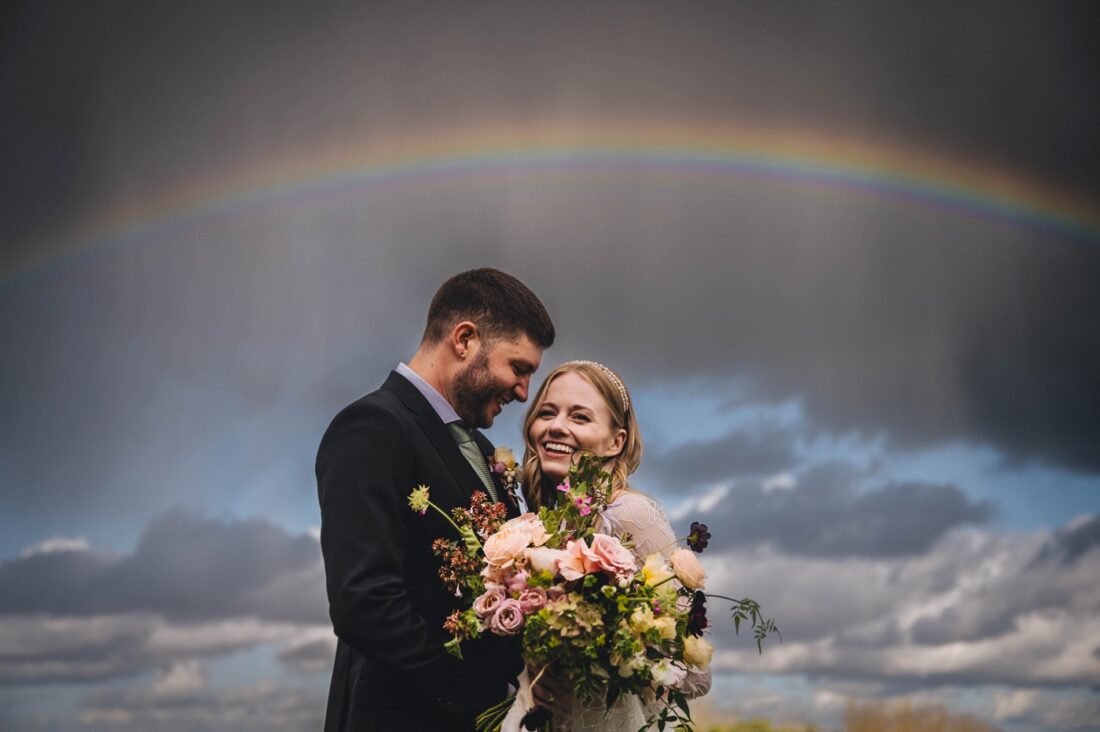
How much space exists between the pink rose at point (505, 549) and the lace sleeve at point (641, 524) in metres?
1.02

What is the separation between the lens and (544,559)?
409cm

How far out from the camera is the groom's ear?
5.24 m

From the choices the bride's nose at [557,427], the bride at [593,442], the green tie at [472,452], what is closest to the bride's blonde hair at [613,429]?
the bride at [593,442]

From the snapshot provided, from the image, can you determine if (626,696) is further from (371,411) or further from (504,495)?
(371,411)

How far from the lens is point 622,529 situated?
5.21m

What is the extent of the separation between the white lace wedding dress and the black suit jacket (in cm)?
32

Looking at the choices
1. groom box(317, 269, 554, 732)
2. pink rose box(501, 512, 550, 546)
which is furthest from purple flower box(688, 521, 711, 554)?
groom box(317, 269, 554, 732)

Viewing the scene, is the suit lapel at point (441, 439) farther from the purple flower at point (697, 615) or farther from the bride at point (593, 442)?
the purple flower at point (697, 615)

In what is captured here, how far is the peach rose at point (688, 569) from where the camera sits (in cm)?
429

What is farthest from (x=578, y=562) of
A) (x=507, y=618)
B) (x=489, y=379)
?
(x=489, y=379)

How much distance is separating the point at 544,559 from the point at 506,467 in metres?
0.96

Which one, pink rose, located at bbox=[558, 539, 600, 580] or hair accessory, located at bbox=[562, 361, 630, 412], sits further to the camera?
hair accessory, located at bbox=[562, 361, 630, 412]

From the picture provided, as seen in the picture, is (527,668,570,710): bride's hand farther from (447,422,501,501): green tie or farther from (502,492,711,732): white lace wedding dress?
(447,422,501,501): green tie

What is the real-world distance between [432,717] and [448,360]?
1.71 m
